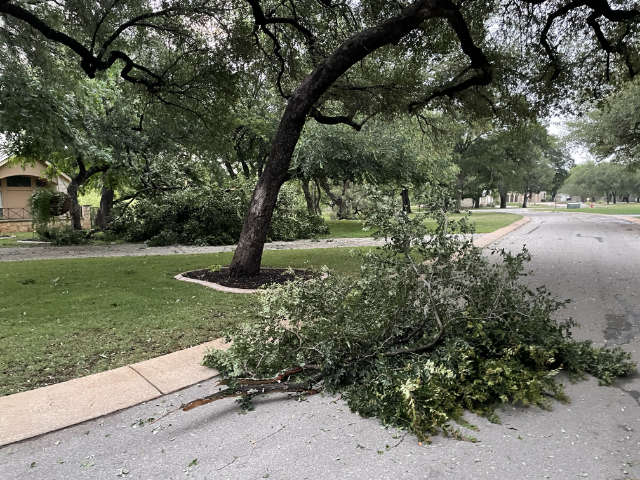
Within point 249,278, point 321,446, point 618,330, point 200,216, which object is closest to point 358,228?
point 200,216

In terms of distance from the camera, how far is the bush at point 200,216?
42.9ft

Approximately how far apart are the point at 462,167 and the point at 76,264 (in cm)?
3552

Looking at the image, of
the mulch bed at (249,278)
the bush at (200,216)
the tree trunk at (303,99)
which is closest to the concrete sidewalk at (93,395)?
the mulch bed at (249,278)

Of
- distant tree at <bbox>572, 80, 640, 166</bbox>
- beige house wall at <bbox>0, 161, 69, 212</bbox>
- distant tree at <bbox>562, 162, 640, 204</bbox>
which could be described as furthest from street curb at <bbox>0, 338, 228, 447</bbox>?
distant tree at <bbox>562, 162, 640, 204</bbox>

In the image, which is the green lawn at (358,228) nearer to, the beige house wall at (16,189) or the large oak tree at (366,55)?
the large oak tree at (366,55)

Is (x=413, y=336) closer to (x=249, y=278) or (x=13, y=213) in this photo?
(x=249, y=278)

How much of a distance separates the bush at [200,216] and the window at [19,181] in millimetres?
19273

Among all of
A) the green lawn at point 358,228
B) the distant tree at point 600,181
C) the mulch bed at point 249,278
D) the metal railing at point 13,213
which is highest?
the distant tree at point 600,181

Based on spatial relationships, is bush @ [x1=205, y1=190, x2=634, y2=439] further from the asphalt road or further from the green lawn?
the green lawn

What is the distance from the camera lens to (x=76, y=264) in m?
8.62

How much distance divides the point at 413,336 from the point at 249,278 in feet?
12.7

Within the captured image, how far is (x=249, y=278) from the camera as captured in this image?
257 inches

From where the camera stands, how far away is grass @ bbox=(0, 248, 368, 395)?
3.29 meters

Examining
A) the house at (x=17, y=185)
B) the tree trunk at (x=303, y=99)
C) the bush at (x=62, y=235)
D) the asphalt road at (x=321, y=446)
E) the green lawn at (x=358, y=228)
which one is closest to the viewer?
the asphalt road at (x=321, y=446)
